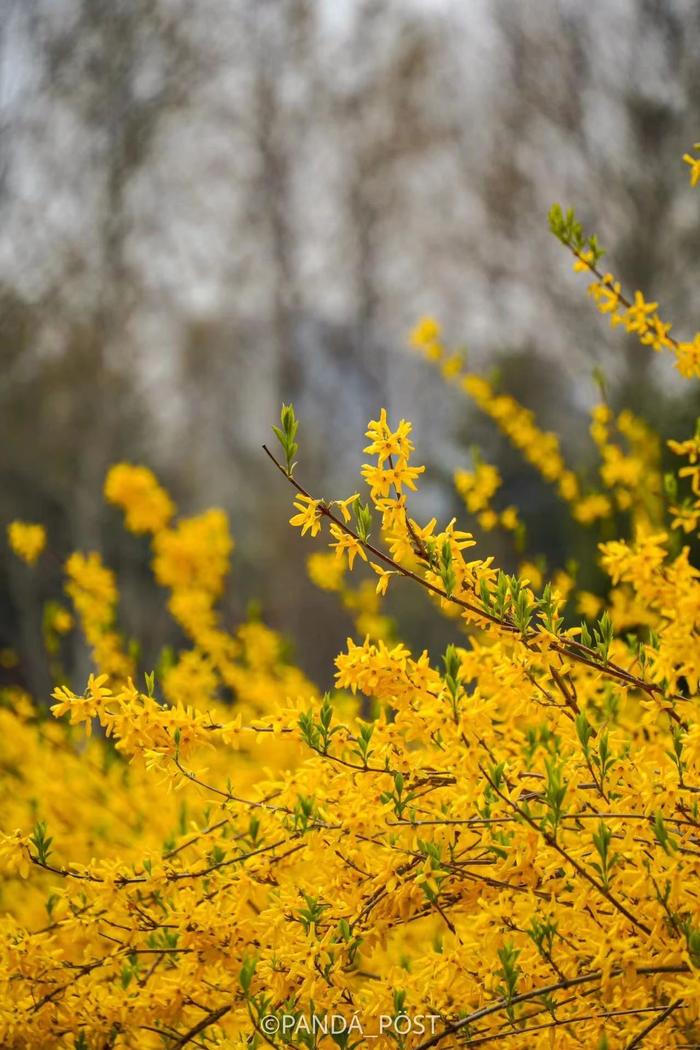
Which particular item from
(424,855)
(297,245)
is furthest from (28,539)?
(297,245)

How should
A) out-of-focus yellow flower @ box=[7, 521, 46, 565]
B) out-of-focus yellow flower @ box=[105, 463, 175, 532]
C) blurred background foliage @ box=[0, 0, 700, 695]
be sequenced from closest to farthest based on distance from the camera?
out-of-focus yellow flower @ box=[7, 521, 46, 565], out-of-focus yellow flower @ box=[105, 463, 175, 532], blurred background foliage @ box=[0, 0, 700, 695]

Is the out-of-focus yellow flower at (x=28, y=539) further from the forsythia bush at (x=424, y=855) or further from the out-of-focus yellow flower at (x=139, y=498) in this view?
the forsythia bush at (x=424, y=855)

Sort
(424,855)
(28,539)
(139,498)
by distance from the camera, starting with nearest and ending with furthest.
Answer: (424,855) < (28,539) < (139,498)

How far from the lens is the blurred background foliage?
10938 mm

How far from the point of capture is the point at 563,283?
454 inches

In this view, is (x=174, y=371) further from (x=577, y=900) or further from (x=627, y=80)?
(x=577, y=900)

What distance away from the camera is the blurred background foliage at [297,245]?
1094 cm

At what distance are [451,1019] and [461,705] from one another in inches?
20.9

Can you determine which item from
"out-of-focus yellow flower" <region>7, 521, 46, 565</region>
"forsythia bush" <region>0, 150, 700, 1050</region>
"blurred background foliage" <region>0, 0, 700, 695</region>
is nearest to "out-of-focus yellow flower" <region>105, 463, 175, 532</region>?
"out-of-focus yellow flower" <region>7, 521, 46, 565</region>

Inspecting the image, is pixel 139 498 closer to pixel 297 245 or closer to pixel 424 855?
pixel 424 855

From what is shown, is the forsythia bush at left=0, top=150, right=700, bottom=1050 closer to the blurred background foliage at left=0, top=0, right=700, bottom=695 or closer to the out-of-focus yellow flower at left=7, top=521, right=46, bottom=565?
the out-of-focus yellow flower at left=7, top=521, right=46, bottom=565

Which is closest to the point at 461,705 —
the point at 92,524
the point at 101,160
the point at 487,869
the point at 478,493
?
the point at 487,869

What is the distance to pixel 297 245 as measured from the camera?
13406 mm

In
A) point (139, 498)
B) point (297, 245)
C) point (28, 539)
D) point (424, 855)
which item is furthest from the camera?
point (297, 245)
